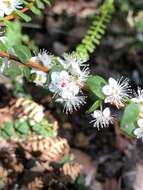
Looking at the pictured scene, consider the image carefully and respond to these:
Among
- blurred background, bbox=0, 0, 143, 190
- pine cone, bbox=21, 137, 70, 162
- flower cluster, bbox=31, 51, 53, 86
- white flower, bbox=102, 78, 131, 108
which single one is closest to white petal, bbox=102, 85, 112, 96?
white flower, bbox=102, 78, 131, 108

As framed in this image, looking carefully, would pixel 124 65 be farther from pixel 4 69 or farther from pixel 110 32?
pixel 4 69

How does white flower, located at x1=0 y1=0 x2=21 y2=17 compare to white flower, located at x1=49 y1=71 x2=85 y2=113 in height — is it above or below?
above

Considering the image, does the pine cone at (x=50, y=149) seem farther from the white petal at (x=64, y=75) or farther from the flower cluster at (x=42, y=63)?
the white petal at (x=64, y=75)

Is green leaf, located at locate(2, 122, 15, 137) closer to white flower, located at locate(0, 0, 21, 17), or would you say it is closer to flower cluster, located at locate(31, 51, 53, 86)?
flower cluster, located at locate(31, 51, 53, 86)

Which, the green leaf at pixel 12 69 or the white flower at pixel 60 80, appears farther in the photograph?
the green leaf at pixel 12 69

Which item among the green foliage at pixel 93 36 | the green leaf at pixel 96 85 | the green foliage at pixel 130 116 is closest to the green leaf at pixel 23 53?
the green leaf at pixel 96 85

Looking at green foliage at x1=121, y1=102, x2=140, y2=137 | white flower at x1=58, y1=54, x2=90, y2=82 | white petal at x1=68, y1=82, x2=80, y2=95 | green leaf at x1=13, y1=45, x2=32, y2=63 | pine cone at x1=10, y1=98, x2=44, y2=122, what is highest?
pine cone at x1=10, y1=98, x2=44, y2=122

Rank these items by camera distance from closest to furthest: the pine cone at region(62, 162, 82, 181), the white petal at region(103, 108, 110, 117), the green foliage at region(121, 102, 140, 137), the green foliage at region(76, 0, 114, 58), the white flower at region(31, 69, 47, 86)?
the green foliage at region(121, 102, 140, 137)
the white petal at region(103, 108, 110, 117)
the white flower at region(31, 69, 47, 86)
the pine cone at region(62, 162, 82, 181)
the green foliage at region(76, 0, 114, 58)
